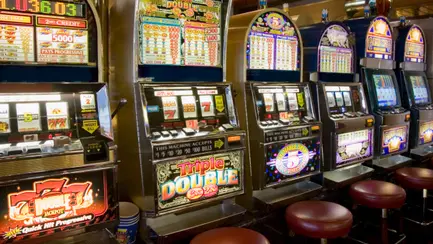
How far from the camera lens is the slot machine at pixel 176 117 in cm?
298

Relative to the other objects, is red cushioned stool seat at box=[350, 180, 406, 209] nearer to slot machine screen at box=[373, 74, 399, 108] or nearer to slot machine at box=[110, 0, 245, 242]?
slot machine at box=[110, 0, 245, 242]

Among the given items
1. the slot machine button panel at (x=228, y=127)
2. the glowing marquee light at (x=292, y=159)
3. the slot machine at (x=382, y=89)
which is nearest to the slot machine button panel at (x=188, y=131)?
the slot machine button panel at (x=228, y=127)

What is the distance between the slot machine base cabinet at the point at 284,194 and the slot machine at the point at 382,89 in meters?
1.49

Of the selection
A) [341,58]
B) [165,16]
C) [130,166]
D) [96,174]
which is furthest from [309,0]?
[96,174]

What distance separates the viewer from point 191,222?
323cm

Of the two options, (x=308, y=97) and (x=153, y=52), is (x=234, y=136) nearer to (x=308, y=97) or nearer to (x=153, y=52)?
(x=153, y=52)

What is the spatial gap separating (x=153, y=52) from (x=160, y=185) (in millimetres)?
1086

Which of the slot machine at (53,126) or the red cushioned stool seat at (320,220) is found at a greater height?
the slot machine at (53,126)

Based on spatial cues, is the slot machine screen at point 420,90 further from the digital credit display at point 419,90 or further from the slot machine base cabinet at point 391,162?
the slot machine base cabinet at point 391,162

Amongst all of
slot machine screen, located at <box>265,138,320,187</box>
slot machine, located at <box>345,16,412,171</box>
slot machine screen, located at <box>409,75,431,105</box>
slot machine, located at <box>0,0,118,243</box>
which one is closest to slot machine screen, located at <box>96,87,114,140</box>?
slot machine, located at <box>0,0,118,243</box>

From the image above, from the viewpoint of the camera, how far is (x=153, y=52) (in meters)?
3.13

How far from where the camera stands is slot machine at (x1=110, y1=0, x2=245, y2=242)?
2.98 m

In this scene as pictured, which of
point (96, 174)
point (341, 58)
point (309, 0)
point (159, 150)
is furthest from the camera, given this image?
point (309, 0)

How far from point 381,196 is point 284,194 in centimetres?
94
